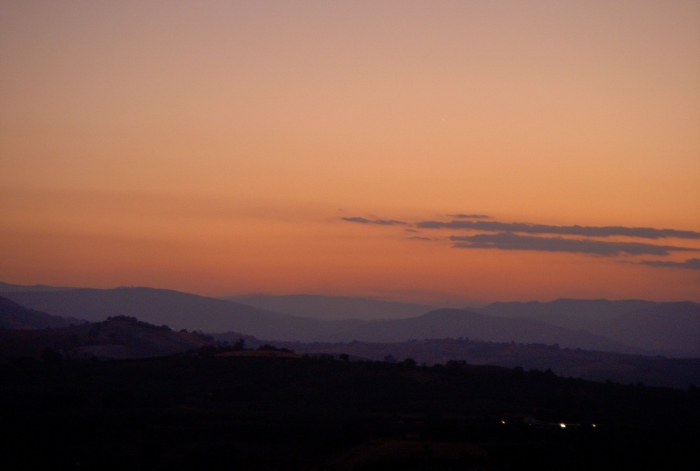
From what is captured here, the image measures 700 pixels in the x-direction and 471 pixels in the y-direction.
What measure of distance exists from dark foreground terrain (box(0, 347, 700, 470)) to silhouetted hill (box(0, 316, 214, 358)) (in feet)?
55.6

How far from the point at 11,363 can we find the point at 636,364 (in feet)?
324

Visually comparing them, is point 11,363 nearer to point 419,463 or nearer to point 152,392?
point 152,392

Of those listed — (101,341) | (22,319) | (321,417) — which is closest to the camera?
(321,417)

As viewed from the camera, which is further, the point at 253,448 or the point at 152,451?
the point at 253,448

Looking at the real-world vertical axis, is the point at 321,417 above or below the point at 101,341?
above

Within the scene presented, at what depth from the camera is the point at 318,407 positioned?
6638 centimetres

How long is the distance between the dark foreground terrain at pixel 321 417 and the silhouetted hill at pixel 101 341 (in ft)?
55.6

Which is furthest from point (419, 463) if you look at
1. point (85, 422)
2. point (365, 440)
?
point (85, 422)

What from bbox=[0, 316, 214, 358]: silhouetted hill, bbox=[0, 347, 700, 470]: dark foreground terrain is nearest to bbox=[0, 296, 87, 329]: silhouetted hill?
bbox=[0, 316, 214, 358]: silhouetted hill

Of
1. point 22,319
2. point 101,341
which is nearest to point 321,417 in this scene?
point 101,341

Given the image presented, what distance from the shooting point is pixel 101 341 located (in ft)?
373

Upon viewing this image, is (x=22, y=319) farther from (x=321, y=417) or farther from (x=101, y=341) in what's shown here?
(x=321, y=417)

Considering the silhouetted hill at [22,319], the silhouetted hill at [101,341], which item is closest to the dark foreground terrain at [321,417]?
the silhouetted hill at [101,341]

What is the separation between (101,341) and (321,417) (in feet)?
213
